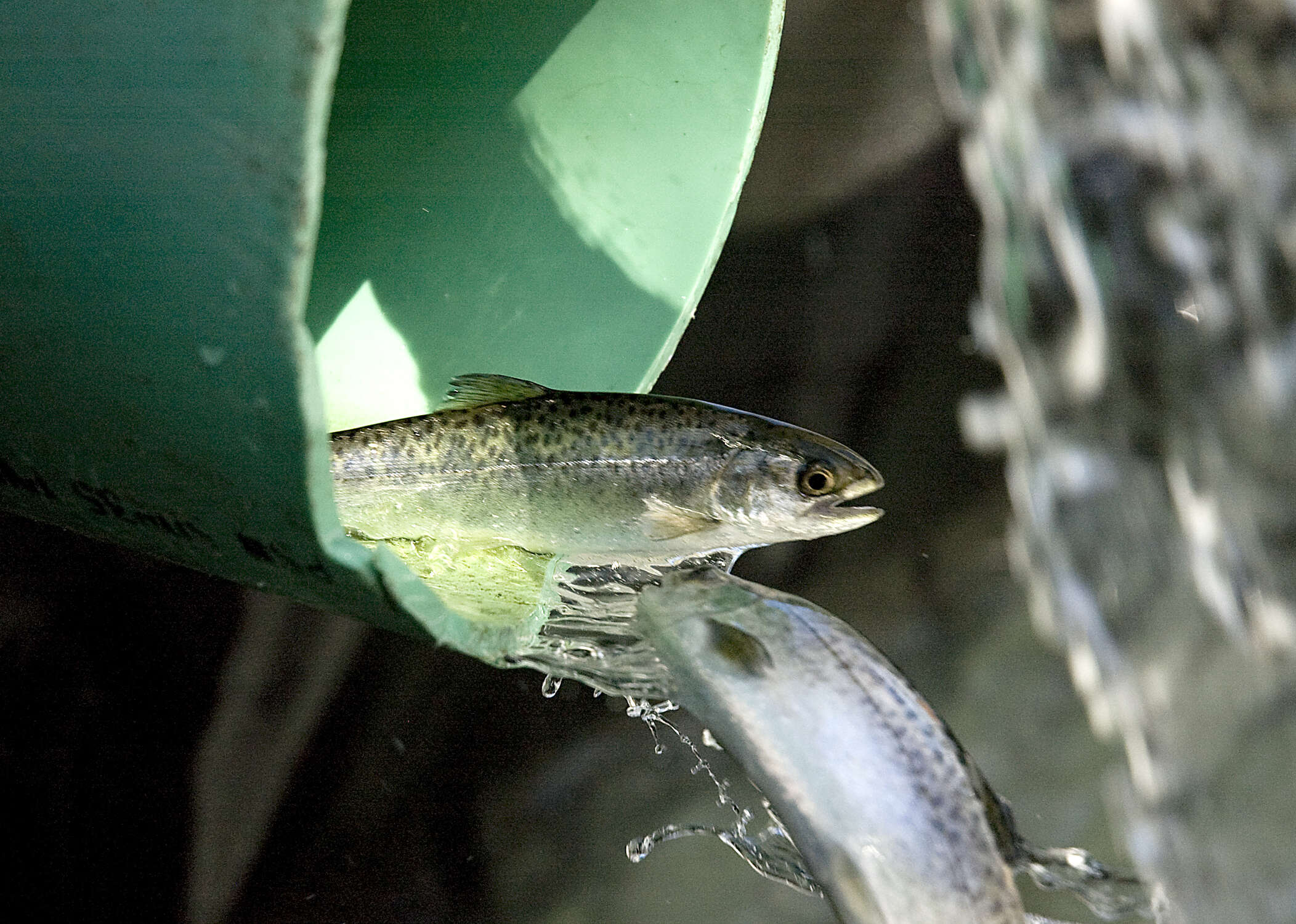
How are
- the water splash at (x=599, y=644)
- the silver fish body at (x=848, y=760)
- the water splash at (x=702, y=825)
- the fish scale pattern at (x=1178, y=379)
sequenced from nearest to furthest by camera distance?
the silver fish body at (x=848, y=760) < the water splash at (x=599, y=644) < the fish scale pattern at (x=1178, y=379) < the water splash at (x=702, y=825)

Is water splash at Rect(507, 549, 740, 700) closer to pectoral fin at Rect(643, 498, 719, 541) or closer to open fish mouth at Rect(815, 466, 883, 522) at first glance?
pectoral fin at Rect(643, 498, 719, 541)

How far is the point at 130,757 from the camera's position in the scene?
49.5 inches

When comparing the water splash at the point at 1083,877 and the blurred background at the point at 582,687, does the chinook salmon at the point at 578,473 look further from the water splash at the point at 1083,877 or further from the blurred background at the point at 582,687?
the blurred background at the point at 582,687

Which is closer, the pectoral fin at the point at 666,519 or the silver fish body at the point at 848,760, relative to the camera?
the silver fish body at the point at 848,760

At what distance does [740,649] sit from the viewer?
2.51ft

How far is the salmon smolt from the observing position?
2.36 feet

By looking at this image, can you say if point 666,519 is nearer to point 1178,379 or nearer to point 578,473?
point 578,473

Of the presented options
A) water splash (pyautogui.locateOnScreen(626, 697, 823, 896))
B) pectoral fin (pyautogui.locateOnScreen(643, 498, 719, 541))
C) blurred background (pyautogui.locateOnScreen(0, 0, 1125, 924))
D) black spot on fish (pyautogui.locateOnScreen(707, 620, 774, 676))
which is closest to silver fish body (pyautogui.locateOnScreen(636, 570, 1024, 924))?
black spot on fish (pyautogui.locateOnScreen(707, 620, 774, 676))

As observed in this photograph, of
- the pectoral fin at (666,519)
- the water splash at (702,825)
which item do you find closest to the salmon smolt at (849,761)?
the pectoral fin at (666,519)

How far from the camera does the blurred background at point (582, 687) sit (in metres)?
1.25

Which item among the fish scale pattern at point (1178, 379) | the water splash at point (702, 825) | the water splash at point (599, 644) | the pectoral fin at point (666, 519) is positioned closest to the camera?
the water splash at point (599, 644)

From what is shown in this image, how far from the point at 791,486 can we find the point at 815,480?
2 cm

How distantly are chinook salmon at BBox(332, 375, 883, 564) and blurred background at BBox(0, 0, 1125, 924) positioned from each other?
456 millimetres

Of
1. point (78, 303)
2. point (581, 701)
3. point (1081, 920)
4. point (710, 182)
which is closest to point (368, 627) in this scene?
point (581, 701)
